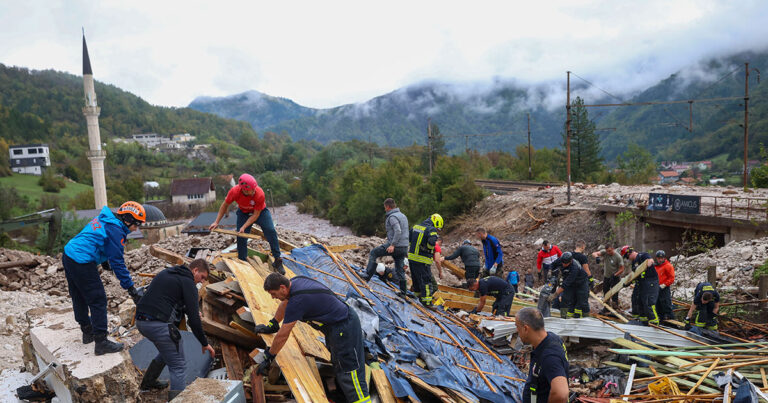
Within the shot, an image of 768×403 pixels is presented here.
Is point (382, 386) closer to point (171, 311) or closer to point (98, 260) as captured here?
point (171, 311)

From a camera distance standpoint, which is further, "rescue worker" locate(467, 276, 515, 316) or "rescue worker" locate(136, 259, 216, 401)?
"rescue worker" locate(467, 276, 515, 316)

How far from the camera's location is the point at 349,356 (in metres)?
4.34

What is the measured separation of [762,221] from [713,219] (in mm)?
1348

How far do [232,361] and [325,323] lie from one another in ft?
5.21

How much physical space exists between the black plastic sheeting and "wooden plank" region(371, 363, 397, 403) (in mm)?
58

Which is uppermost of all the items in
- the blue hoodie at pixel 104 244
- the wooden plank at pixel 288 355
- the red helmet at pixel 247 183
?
the red helmet at pixel 247 183

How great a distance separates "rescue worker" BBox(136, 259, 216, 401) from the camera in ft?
13.6

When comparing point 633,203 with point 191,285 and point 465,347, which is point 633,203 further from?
point 191,285

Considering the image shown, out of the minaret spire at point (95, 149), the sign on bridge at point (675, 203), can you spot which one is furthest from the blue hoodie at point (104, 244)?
the minaret spire at point (95, 149)

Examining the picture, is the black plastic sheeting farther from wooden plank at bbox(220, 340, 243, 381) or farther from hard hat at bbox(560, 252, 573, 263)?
hard hat at bbox(560, 252, 573, 263)

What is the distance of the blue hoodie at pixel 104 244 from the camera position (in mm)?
4261

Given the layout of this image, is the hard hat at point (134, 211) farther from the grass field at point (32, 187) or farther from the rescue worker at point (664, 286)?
the grass field at point (32, 187)

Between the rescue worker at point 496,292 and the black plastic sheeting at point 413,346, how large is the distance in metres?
0.89

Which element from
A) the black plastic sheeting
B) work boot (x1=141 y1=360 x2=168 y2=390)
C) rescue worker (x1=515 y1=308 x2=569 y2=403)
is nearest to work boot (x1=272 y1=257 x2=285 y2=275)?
the black plastic sheeting
